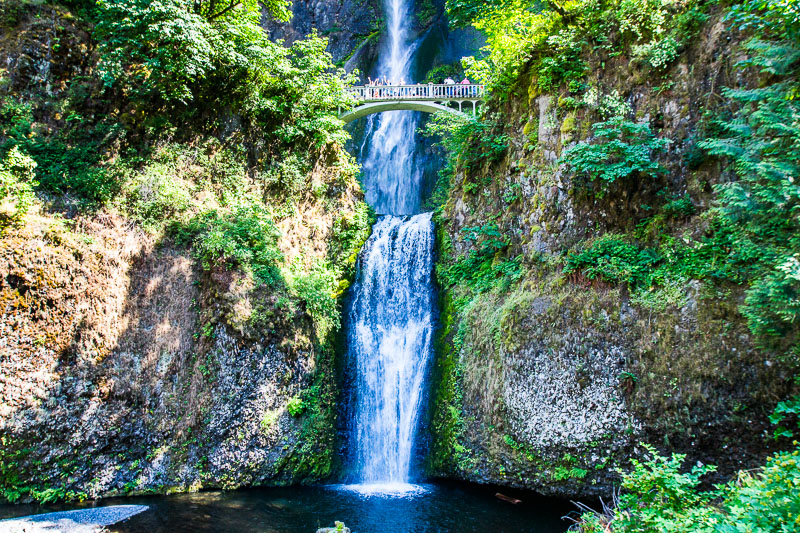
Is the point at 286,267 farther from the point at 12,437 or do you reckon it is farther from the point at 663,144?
the point at 663,144

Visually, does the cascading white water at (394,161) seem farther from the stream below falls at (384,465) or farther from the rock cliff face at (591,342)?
the rock cliff face at (591,342)

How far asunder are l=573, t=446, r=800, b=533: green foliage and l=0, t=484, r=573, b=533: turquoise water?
113 inches

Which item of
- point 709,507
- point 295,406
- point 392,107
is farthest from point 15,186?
point 709,507

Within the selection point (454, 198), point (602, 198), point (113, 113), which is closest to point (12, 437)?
point (113, 113)

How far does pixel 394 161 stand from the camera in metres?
24.7

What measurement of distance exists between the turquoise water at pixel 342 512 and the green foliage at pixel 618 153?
7.13 meters

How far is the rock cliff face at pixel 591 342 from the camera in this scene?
8.89 m

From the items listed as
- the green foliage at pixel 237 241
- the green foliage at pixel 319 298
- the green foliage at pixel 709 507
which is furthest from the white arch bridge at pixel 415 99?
the green foliage at pixel 709 507

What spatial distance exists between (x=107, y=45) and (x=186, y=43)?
75.3 inches

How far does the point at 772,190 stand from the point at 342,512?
31.4 feet

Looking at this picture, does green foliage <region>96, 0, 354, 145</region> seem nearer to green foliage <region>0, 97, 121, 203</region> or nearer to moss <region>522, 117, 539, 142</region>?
green foliage <region>0, 97, 121, 203</region>

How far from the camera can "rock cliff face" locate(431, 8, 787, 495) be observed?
8.89 meters

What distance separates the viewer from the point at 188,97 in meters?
13.5

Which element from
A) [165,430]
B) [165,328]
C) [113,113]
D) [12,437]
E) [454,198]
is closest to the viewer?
[12,437]
